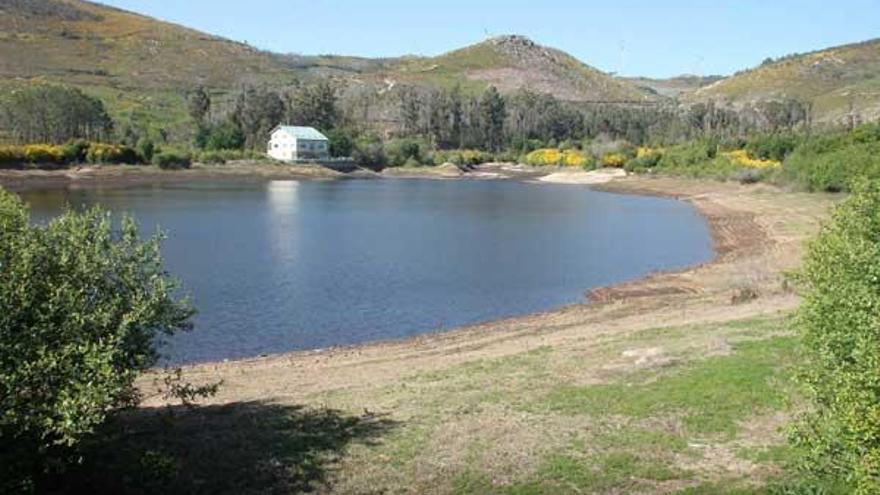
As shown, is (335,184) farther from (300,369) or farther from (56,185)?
(300,369)

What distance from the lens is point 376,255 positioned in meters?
68.2

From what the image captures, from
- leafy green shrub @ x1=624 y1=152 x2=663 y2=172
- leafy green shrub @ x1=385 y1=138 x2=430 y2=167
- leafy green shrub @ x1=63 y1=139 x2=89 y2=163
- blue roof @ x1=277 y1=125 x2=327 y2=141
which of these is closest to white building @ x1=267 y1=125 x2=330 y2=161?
blue roof @ x1=277 y1=125 x2=327 y2=141

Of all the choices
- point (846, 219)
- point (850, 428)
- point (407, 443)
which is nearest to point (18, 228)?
point (407, 443)

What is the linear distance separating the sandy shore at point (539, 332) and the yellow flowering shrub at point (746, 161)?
85.4 m

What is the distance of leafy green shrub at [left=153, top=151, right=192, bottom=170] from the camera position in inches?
6156

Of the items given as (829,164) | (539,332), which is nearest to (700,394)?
(539,332)

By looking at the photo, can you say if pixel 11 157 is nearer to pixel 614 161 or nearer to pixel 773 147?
pixel 614 161

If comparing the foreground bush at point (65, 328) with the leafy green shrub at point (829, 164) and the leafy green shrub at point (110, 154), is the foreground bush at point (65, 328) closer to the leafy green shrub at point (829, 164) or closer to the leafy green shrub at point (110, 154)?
the leafy green shrub at point (829, 164)

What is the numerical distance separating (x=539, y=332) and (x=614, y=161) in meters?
152

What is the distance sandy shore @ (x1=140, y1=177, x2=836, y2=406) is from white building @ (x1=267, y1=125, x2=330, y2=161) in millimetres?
128818

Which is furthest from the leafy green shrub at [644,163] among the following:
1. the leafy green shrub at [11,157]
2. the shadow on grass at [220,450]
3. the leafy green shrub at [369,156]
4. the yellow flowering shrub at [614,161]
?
the shadow on grass at [220,450]

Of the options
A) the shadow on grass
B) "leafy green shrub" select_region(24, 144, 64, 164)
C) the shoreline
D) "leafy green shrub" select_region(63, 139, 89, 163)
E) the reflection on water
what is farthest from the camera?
"leafy green shrub" select_region(63, 139, 89, 163)

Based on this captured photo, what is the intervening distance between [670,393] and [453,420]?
5566 millimetres

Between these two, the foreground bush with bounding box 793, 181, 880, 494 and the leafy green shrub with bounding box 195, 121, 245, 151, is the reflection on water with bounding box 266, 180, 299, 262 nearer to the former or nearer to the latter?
the leafy green shrub with bounding box 195, 121, 245, 151
